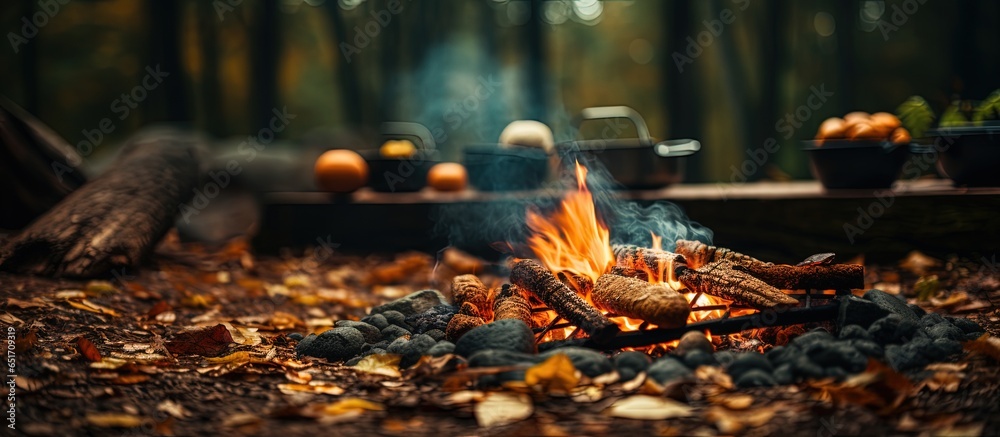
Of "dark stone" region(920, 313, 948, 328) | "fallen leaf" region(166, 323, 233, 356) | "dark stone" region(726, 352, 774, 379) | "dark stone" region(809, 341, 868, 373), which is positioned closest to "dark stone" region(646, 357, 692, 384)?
"dark stone" region(726, 352, 774, 379)

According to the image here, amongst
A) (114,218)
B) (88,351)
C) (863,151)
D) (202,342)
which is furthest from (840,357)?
(114,218)

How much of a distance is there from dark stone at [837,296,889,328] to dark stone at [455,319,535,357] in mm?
1401

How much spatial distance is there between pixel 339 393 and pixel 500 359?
2.13 feet

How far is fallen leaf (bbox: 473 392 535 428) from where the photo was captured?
2.33 m

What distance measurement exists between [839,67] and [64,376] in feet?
42.9

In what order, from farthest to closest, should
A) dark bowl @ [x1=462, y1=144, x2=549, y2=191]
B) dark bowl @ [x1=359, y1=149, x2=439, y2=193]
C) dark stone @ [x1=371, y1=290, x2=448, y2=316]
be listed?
dark bowl @ [x1=359, y1=149, x2=439, y2=193] < dark bowl @ [x1=462, y1=144, x2=549, y2=191] < dark stone @ [x1=371, y1=290, x2=448, y2=316]

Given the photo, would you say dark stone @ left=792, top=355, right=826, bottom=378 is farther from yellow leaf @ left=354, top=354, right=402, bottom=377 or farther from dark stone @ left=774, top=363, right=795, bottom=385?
yellow leaf @ left=354, top=354, right=402, bottom=377

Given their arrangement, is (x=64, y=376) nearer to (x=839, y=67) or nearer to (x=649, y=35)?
(x=839, y=67)

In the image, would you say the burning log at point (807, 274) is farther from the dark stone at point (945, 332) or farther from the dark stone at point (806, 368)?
the dark stone at point (806, 368)

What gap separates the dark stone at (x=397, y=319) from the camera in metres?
3.91

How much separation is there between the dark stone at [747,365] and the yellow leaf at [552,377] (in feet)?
2.00

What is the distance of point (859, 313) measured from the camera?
3193 mm

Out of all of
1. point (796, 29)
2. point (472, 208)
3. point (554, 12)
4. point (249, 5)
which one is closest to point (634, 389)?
point (472, 208)

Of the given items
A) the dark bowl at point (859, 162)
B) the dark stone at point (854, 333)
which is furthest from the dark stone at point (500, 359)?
the dark bowl at point (859, 162)
